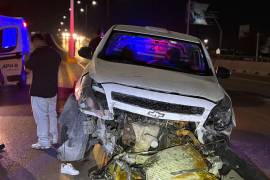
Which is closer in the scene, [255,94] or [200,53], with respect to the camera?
[200,53]

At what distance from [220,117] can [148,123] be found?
0.82 m

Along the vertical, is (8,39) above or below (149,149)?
below

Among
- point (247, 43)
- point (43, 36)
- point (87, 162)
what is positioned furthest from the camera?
point (247, 43)

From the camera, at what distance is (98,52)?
22.2ft

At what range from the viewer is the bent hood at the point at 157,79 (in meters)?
5.43

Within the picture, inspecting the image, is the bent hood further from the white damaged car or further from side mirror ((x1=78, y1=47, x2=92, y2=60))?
side mirror ((x1=78, y1=47, x2=92, y2=60))

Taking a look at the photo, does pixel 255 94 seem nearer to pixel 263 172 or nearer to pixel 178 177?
pixel 263 172

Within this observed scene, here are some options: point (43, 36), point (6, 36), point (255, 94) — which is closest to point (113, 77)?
point (43, 36)

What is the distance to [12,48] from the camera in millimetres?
14617

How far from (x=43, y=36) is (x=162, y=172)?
328cm

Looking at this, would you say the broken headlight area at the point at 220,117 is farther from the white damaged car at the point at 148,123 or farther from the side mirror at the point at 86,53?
the side mirror at the point at 86,53

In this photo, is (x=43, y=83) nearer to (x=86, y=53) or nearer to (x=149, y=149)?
(x=86, y=53)

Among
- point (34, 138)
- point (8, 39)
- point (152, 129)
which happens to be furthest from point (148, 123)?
point (8, 39)

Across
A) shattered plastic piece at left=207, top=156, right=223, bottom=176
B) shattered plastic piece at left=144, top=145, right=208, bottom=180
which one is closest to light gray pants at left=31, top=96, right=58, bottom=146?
shattered plastic piece at left=144, top=145, right=208, bottom=180
